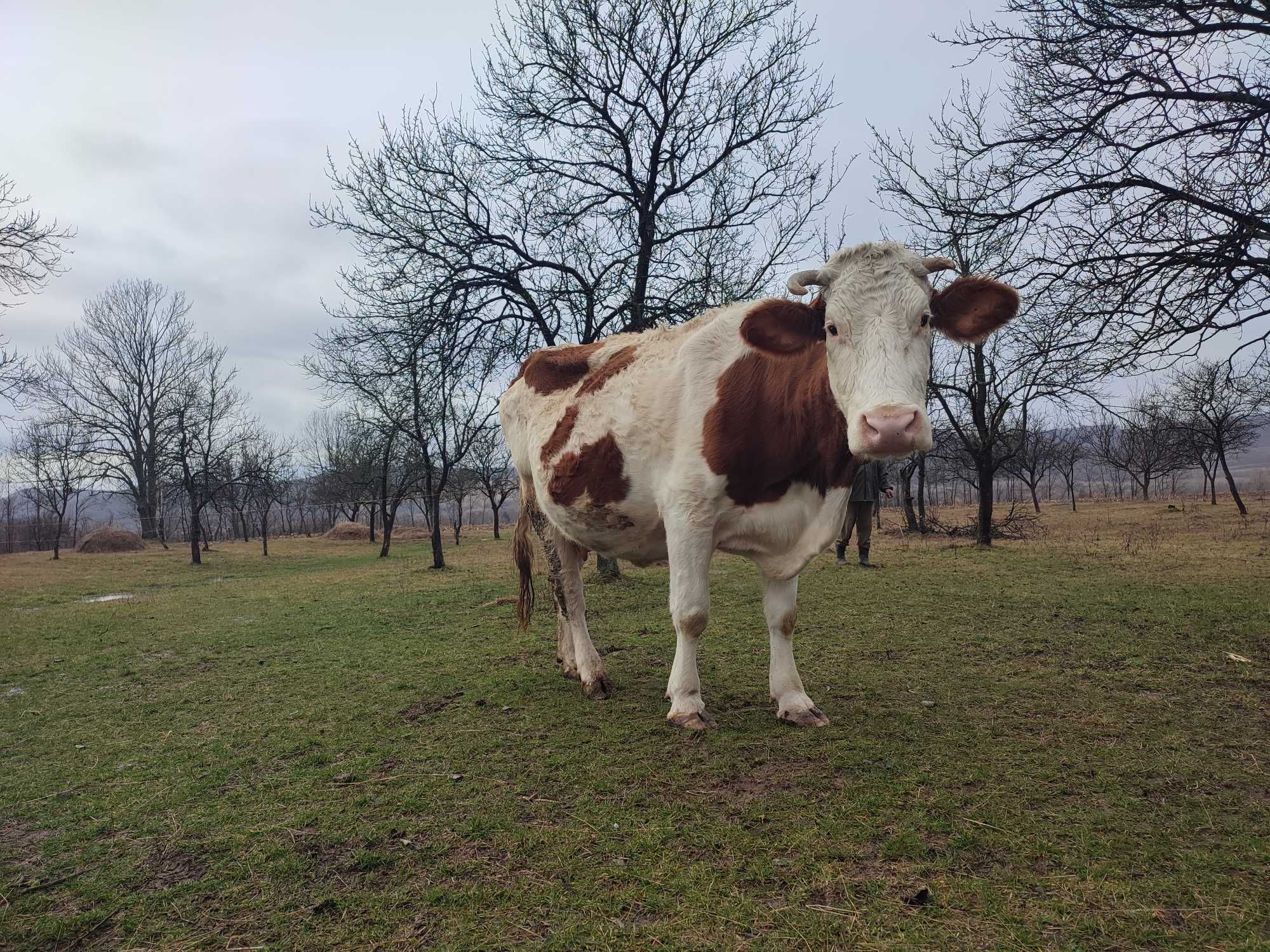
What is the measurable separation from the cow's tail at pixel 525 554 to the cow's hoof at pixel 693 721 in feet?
7.66

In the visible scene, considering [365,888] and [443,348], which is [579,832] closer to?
[365,888]

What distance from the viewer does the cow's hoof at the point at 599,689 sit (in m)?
4.91

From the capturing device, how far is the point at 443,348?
10.9m

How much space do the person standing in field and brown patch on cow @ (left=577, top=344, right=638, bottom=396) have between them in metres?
6.20

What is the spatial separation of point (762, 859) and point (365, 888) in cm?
152

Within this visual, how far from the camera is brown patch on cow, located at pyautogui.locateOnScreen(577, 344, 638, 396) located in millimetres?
4785

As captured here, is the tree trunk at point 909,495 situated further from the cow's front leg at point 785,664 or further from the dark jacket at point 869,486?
the cow's front leg at point 785,664

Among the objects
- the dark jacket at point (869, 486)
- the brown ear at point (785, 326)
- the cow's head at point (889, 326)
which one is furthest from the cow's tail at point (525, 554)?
the dark jacket at point (869, 486)

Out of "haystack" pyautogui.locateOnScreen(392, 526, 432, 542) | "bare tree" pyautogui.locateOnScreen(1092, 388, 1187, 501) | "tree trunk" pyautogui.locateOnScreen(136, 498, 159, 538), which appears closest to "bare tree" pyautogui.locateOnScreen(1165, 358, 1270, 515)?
"bare tree" pyautogui.locateOnScreen(1092, 388, 1187, 501)

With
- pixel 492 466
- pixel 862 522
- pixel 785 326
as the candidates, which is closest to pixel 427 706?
pixel 785 326

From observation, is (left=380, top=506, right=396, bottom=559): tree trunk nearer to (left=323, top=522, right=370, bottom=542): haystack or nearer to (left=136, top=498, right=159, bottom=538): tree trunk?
(left=323, top=522, right=370, bottom=542): haystack

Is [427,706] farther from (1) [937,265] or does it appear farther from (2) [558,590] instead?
(1) [937,265]

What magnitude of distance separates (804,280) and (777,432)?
90cm

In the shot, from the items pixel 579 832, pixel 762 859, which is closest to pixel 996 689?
pixel 762 859
